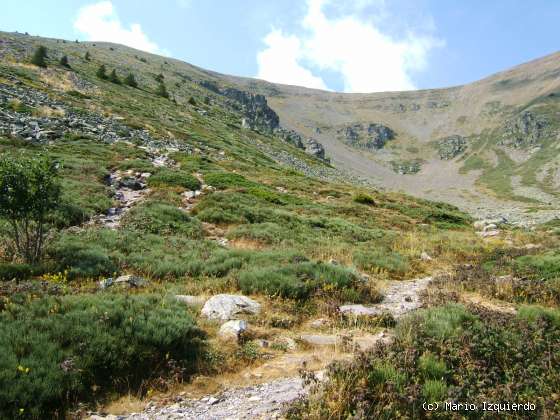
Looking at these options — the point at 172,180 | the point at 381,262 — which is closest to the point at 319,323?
the point at 381,262

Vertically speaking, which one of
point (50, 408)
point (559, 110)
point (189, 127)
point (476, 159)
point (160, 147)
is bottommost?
point (50, 408)

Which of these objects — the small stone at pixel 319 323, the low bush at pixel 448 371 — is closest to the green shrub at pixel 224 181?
the small stone at pixel 319 323

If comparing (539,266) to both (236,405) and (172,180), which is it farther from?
(172,180)

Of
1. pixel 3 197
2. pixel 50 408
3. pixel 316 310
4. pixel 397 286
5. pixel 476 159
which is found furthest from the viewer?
pixel 476 159

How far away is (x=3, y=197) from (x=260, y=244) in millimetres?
8104

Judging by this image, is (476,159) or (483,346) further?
(476,159)

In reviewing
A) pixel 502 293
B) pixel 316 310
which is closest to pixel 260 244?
pixel 316 310

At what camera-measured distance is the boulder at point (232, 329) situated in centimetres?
648

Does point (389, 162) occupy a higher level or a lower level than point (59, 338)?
higher

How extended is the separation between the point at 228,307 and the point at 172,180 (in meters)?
16.1

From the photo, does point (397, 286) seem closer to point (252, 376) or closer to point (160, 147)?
point (252, 376)

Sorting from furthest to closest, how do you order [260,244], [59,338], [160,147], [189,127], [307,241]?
[189,127]
[160,147]
[307,241]
[260,244]
[59,338]

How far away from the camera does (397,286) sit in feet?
35.1

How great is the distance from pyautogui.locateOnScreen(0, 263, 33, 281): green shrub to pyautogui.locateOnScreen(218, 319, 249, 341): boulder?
193 inches
